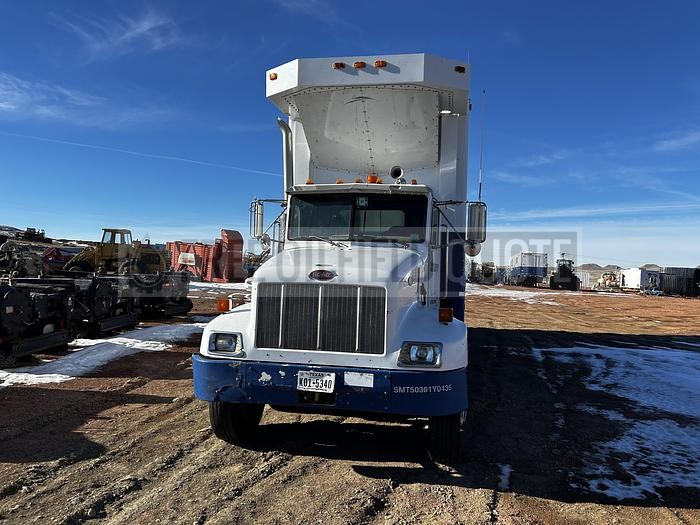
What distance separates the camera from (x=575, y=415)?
20.8ft

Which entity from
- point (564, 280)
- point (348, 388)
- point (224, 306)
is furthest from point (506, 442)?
point (564, 280)

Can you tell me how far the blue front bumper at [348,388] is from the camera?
13.7 feet

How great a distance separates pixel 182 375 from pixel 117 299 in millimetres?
5145

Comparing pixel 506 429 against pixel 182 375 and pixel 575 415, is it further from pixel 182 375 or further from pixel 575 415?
pixel 182 375

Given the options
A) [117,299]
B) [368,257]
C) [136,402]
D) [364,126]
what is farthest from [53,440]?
[117,299]

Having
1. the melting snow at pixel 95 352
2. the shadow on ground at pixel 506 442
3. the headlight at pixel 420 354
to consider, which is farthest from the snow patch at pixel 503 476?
the melting snow at pixel 95 352

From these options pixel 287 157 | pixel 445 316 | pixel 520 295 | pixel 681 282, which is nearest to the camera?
pixel 445 316

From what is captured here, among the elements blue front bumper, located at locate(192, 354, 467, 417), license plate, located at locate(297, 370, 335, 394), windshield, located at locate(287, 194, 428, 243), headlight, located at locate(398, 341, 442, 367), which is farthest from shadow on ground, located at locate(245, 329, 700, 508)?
windshield, located at locate(287, 194, 428, 243)

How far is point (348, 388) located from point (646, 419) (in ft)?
13.8

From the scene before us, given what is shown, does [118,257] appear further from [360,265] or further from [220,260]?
[220,260]

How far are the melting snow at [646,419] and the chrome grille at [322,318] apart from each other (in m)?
2.22

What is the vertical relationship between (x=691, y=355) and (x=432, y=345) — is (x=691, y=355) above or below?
below

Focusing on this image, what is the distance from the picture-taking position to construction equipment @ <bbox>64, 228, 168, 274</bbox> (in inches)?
681

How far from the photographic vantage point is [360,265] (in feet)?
16.0
